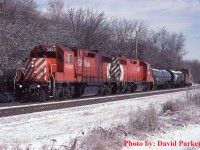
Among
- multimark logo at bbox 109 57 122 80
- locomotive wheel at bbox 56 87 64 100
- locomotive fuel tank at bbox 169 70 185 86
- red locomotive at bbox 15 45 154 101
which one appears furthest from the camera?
locomotive fuel tank at bbox 169 70 185 86

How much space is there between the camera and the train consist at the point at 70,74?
819 inches

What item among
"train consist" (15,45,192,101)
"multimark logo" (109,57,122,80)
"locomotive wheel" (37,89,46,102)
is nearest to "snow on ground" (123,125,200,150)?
"locomotive wheel" (37,89,46,102)

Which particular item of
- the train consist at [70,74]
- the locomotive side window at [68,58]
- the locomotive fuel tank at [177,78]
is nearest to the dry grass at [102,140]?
the train consist at [70,74]

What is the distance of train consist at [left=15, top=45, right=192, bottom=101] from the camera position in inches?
819

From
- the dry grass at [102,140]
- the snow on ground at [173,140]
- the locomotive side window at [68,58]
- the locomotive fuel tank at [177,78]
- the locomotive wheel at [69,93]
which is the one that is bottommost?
the snow on ground at [173,140]

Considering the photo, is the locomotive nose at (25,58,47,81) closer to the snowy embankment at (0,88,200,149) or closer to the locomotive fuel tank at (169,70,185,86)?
the snowy embankment at (0,88,200,149)

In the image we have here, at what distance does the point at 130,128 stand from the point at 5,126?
164 inches

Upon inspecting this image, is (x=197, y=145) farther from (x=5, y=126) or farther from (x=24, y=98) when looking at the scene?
(x=24, y=98)

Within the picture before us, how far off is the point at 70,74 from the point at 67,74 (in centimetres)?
51

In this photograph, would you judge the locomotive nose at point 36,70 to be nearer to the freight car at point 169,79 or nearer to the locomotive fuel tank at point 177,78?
the freight car at point 169,79

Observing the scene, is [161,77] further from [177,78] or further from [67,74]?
[67,74]

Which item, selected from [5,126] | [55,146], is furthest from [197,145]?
[5,126]

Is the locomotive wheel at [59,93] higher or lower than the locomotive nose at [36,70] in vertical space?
lower

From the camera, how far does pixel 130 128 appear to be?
10.7 meters
